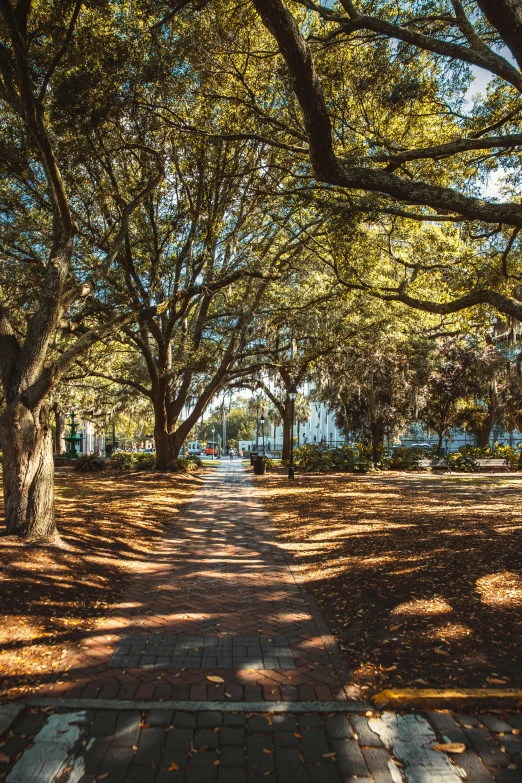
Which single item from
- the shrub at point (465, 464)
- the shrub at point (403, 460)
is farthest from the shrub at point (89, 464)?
the shrub at point (465, 464)

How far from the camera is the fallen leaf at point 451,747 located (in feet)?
9.53

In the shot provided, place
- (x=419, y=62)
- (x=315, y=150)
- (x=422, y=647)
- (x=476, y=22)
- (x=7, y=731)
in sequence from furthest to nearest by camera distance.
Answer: (x=419, y=62), (x=476, y=22), (x=315, y=150), (x=422, y=647), (x=7, y=731)


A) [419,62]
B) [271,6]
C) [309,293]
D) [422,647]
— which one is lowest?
[422,647]

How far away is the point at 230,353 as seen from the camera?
19.8m

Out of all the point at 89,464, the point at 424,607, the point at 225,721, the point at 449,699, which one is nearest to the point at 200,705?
the point at 225,721

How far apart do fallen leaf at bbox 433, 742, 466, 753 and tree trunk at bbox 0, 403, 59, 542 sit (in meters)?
5.45

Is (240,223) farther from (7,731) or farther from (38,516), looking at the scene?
(7,731)

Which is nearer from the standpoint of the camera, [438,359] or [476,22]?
[476,22]

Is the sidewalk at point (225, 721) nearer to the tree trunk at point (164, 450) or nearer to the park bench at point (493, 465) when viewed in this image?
the tree trunk at point (164, 450)

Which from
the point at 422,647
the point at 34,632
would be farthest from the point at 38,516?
the point at 422,647

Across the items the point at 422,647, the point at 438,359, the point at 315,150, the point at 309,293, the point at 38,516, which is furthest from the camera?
the point at 438,359

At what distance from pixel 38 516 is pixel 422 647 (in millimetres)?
4946

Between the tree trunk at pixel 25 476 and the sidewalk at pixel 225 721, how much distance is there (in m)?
2.57

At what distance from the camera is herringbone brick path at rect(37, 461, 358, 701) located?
3543 millimetres
